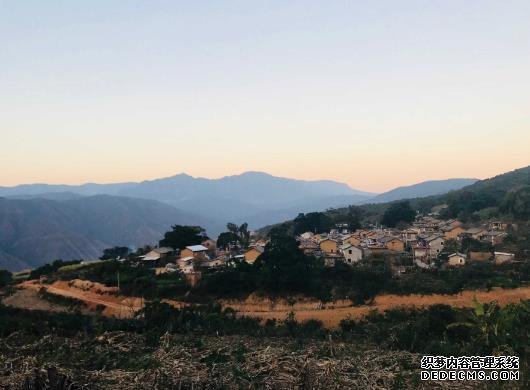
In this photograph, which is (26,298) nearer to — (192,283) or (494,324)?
(192,283)

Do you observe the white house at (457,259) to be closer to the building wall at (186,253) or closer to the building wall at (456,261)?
the building wall at (456,261)

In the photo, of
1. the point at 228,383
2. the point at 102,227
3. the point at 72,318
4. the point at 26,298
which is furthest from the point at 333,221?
the point at 102,227

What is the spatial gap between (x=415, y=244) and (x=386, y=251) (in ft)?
9.64

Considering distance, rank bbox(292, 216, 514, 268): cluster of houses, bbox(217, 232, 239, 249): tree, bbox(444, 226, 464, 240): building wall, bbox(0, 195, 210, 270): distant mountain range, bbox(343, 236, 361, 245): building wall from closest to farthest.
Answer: bbox(292, 216, 514, 268): cluster of houses
bbox(343, 236, 361, 245): building wall
bbox(444, 226, 464, 240): building wall
bbox(217, 232, 239, 249): tree
bbox(0, 195, 210, 270): distant mountain range

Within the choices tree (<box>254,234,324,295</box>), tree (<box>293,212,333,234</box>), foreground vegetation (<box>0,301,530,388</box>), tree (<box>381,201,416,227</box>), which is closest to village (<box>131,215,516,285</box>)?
tree (<box>254,234,324,295</box>)

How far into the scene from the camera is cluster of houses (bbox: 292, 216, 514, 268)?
28.2 meters

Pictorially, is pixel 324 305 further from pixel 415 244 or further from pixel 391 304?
pixel 415 244

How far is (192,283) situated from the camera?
85.0 ft

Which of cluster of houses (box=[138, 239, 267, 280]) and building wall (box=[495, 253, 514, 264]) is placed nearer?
building wall (box=[495, 253, 514, 264])

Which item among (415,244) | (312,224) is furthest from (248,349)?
(312,224)

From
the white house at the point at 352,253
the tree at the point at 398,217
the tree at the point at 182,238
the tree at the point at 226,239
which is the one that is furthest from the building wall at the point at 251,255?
the tree at the point at 398,217

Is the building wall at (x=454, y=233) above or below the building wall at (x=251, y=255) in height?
above

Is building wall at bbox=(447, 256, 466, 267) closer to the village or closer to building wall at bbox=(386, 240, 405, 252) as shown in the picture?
the village

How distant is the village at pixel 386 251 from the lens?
27.8m
